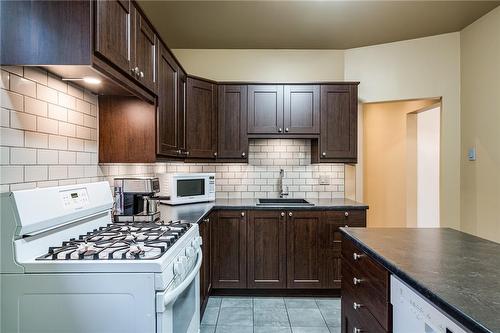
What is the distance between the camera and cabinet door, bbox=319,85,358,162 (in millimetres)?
3309

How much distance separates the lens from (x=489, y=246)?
1.48 m

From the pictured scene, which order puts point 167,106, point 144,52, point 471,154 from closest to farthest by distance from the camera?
point 144,52
point 167,106
point 471,154

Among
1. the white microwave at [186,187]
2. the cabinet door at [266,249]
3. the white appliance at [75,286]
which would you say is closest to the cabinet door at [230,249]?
the cabinet door at [266,249]

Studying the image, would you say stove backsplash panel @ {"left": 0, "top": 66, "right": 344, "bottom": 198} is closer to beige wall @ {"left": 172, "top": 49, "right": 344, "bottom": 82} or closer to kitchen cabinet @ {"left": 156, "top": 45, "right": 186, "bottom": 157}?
kitchen cabinet @ {"left": 156, "top": 45, "right": 186, "bottom": 157}

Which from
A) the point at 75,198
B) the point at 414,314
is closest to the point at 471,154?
the point at 414,314

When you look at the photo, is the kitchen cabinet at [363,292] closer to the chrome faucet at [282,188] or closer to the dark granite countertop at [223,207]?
the dark granite countertop at [223,207]

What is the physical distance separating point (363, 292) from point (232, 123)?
2234mm

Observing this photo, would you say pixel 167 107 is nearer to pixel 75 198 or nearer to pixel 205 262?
pixel 75 198

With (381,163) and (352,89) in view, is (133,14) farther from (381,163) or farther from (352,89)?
(381,163)

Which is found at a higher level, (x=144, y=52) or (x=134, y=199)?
(x=144, y=52)

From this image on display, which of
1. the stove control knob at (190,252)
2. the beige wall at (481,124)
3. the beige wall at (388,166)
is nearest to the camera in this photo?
the stove control knob at (190,252)

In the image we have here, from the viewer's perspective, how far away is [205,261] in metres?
2.62

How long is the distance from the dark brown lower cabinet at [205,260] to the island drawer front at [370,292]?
1159 millimetres

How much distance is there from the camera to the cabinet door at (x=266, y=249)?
9.88 ft
